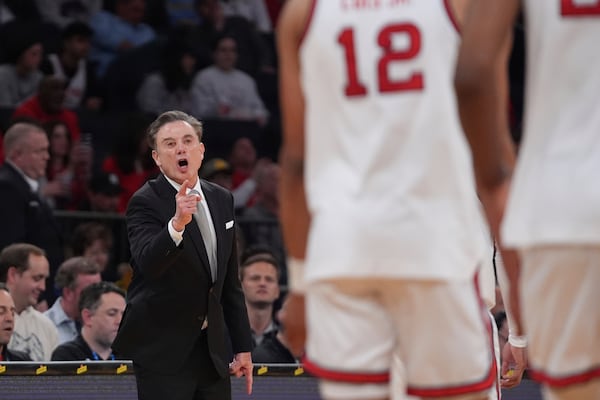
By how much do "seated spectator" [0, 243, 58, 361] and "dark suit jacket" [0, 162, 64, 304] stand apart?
0.97 m

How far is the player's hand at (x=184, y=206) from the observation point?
6.59 metres

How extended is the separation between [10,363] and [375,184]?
14.5 feet

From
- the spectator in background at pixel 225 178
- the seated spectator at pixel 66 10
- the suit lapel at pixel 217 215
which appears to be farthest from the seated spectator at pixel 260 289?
the seated spectator at pixel 66 10

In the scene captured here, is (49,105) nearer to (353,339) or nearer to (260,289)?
(260,289)

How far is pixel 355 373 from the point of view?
4039 mm

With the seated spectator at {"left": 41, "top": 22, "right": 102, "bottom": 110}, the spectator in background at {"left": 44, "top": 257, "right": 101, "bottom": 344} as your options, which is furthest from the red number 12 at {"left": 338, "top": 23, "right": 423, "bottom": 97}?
the seated spectator at {"left": 41, "top": 22, "right": 102, "bottom": 110}

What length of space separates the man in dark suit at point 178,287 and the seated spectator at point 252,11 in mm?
9282

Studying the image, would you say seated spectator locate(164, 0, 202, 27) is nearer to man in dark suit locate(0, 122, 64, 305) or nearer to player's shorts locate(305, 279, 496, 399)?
man in dark suit locate(0, 122, 64, 305)

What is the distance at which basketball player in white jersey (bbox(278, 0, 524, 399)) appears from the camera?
399 centimetres

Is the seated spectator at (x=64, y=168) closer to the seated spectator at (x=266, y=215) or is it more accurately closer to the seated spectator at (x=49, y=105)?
the seated spectator at (x=49, y=105)

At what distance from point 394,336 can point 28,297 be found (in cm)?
579

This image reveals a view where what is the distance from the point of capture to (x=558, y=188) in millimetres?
3693

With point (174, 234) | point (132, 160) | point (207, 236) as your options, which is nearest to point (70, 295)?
point (207, 236)

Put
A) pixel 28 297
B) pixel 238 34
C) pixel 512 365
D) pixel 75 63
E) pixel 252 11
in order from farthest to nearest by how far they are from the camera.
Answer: pixel 252 11
pixel 238 34
pixel 75 63
pixel 28 297
pixel 512 365
